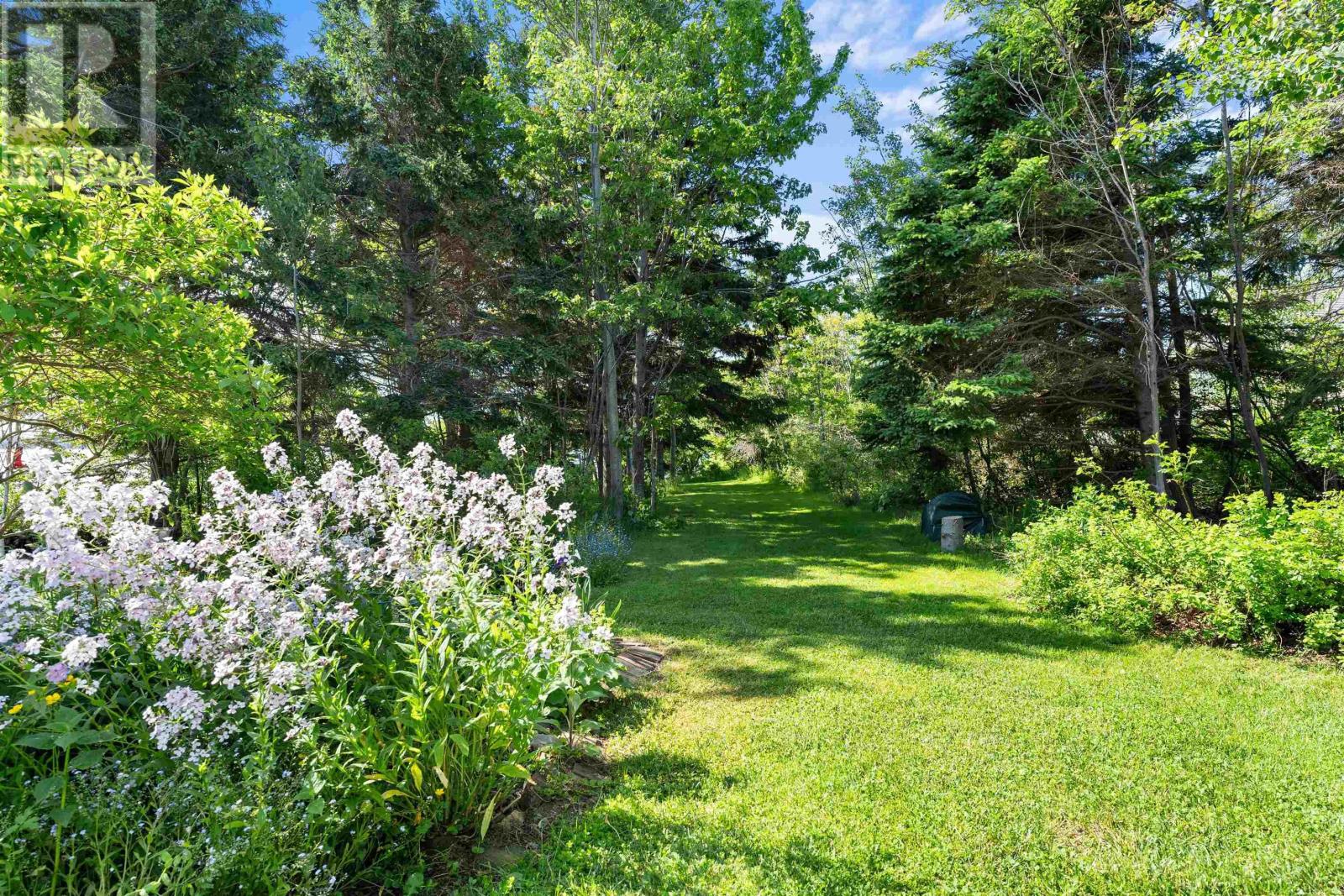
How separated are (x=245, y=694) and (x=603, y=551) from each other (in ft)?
19.8

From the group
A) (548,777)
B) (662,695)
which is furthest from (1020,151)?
(548,777)

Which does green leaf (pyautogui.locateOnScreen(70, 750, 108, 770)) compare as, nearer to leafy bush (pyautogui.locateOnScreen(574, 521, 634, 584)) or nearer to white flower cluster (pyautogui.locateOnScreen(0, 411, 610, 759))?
white flower cluster (pyautogui.locateOnScreen(0, 411, 610, 759))

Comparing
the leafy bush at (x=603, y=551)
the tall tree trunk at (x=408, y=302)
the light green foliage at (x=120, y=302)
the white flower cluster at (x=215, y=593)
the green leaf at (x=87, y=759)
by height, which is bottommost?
the leafy bush at (x=603, y=551)

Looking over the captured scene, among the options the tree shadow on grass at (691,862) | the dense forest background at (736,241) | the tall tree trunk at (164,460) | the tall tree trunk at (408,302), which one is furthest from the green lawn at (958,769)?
the tall tree trunk at (408,302)

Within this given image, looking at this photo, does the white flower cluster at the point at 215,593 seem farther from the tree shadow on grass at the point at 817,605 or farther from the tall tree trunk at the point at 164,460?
the tall tree trunk at the point at 164,460

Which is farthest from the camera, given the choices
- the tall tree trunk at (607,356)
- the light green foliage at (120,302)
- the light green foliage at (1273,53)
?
the tall tree trunk at (607,356)

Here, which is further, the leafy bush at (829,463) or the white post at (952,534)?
the leafy bush at (829,463)

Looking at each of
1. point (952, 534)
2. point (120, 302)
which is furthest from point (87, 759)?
point (952, 534)

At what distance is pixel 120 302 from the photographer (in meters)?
3.23

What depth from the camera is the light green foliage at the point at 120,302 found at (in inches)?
115

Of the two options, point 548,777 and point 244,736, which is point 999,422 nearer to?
point 548,777

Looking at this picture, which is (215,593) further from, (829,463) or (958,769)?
(829,463)

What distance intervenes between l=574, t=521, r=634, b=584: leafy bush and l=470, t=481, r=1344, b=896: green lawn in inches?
81.4

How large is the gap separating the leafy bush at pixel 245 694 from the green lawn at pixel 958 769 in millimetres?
631
